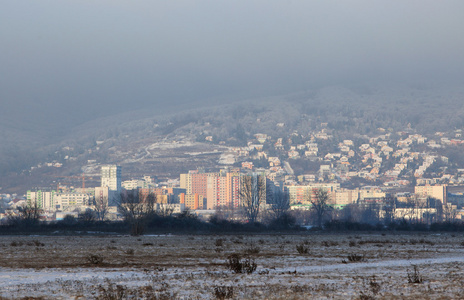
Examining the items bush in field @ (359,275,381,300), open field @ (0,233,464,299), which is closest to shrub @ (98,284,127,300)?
open field @ (0,233,464,299)

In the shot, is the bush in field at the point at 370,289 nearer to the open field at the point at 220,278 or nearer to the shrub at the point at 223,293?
the open field at the point at 220,278

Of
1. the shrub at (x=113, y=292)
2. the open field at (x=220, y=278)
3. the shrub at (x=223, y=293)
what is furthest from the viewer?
the open field at (x=220, y=278)

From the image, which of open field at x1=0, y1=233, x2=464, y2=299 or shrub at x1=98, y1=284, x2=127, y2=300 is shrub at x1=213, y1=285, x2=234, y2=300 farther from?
shrub at x1=98, y1=284, x2=127, y2=300

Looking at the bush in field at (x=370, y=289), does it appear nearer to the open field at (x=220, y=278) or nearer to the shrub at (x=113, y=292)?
the open field at (x=220, y=278)

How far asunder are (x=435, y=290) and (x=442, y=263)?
29.7 ft

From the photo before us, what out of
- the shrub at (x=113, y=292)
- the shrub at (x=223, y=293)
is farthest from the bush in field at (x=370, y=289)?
the shrub at (x=113, y=292)

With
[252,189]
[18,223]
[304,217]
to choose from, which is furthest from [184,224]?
[304,217]

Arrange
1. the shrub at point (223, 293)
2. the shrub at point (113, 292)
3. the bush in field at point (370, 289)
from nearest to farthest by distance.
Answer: the shrub at point (113, 292) → the bush in field at point (370, 289) → the shrub at point (223, 293)

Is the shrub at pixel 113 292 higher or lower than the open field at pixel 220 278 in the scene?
higher

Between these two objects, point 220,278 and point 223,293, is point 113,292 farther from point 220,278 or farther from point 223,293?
point 220,278

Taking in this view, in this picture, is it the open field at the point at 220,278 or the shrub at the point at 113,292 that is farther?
the open field at the point at 220,278

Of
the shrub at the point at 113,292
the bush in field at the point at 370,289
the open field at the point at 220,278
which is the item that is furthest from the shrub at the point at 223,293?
the bush in field at the point at 370,289

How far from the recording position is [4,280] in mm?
18156

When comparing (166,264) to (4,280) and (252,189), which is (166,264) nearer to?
(4,280)
